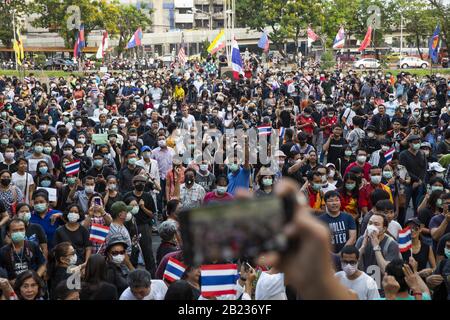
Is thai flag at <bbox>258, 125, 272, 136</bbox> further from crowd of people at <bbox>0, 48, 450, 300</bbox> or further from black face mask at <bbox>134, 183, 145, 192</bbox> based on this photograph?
black face mask at <bbox>134, 183, 145, 192</bbox>

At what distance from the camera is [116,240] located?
7555 millimetres

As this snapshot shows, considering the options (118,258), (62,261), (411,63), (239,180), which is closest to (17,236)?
(62,261)

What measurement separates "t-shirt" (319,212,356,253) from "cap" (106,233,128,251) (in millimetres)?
1996

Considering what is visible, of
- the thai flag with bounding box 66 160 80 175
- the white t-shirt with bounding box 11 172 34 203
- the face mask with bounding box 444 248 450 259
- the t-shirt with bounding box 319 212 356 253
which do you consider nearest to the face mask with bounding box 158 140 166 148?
the thai flag with bounding box 66 160 80 175

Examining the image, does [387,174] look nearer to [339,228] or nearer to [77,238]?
[339,228]

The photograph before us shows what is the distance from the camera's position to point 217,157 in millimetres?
12633

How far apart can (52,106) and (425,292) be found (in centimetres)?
1393

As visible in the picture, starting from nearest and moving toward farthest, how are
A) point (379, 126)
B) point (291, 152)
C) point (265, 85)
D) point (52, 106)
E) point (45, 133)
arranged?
point (291, 152) < point (45, 133) < point (379, 126) < point (52, 106) < point (265, 85)

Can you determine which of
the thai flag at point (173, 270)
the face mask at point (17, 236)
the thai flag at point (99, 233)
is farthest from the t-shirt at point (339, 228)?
the face mask at point (17, 236)

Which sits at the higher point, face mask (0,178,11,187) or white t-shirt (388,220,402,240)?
face mask (0,178,11,187)

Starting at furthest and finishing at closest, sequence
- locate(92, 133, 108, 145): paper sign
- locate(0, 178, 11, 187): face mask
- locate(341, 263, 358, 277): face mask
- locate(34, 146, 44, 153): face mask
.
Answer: locate(92, 133, 108, 145): paper sign → locate(34, 146, 44, 153): face mask → locate(0, 178, 11, 187): face mask → locate(341, 263, 358, 277): face mask

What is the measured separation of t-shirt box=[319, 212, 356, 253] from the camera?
7996 mm

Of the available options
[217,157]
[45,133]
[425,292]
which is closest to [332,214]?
[425,292]

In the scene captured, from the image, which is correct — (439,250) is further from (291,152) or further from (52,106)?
(52,106)
